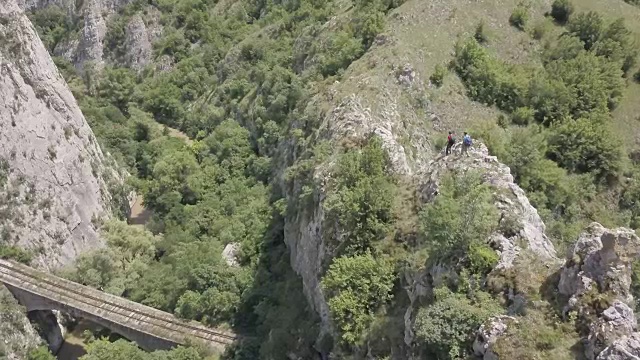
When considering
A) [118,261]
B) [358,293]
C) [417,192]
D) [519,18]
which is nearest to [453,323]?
[358,293]

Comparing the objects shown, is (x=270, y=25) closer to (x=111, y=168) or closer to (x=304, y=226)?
(x=111, y=168)

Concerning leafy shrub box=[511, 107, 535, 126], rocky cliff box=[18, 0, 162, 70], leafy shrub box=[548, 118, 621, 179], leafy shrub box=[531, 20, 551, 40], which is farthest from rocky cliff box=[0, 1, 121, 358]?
leafy shrub box=[531, 20, 551, 40]

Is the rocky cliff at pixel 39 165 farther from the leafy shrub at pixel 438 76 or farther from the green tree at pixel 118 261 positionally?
the leafy shrub at pixel 438 76

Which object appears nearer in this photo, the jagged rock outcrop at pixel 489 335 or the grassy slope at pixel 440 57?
the jagged rock outcrop at pixel 489 335

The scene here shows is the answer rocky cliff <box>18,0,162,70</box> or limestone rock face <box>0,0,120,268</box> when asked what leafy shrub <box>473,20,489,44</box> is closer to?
limestone rock face <box>0,0,120,268</box>

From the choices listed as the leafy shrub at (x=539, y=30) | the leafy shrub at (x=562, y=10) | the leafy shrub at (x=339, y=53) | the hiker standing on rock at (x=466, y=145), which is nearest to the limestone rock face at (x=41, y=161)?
the leafy shrub at (x=339, y=53)
